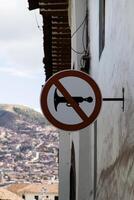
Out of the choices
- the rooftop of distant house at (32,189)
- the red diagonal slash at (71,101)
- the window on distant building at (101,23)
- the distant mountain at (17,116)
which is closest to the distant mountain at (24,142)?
the distant mountain at (17,116)

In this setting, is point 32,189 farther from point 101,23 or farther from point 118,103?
point 118,103

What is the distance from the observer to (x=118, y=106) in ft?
20.4

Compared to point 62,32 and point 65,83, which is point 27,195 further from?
point 65,83

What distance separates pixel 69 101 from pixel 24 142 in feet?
574

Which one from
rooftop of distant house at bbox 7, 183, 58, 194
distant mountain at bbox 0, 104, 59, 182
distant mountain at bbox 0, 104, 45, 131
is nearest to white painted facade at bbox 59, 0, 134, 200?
rooftop of distant house at bbox 7, 183, 58, 194

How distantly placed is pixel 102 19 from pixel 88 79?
2.87 metres

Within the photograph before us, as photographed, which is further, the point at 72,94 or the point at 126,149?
the point at 72,94

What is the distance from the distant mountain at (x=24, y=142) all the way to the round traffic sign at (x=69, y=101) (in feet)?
457

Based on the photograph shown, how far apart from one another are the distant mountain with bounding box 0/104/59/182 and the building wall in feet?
454

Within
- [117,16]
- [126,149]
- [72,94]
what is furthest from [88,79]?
[126,149]

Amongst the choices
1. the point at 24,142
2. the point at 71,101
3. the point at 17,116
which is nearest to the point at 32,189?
the point at 71,101

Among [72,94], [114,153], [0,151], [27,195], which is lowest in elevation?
[0,151]

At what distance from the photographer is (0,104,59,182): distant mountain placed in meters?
157

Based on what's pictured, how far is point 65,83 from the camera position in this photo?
21.2 ft
